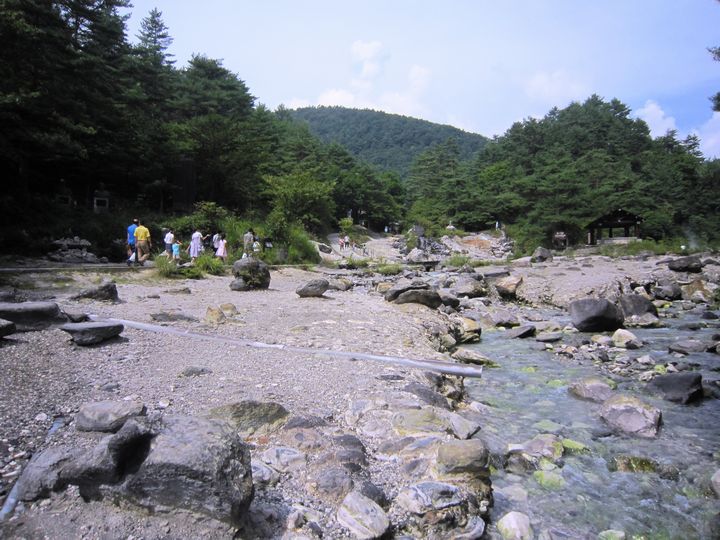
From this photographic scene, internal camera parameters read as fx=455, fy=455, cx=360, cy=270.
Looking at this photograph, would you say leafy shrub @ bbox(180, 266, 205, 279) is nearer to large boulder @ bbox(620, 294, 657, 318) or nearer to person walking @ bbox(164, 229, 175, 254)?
person walking @ bbox(164, 229, 175, 254)

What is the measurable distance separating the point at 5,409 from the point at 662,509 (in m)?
6.23

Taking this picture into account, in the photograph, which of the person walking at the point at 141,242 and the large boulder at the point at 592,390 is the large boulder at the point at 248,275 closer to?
the person walking at the point at 141,242

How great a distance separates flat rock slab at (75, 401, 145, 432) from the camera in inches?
155

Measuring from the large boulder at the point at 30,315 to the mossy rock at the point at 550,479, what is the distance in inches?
290

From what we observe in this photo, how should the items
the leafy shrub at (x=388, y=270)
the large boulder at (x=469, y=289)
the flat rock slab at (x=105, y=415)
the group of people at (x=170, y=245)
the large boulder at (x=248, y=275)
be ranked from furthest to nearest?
the leafy shrub at (x=388, y=270) < the large boulder at (x=469, y=289) < the group of people at (x=170, y=245) < the large boulder at (x=248, y=275) < the flat rock slab at (x=105, y=415)

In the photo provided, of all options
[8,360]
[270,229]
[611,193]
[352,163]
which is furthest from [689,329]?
[352,163]

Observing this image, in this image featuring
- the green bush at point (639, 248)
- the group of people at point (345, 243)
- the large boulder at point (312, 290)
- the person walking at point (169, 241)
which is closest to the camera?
the large boulder at point (312, 290)

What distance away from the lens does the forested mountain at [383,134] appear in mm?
138625

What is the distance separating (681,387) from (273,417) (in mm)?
6497

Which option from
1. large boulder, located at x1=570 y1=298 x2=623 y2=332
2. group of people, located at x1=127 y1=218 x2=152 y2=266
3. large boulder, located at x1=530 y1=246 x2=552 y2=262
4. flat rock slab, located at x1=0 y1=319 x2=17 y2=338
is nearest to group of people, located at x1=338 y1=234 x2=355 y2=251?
large boulder, located at x1=530 y1=246 x2=552 y2=262

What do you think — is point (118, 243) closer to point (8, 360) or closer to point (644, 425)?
point (8, 360)

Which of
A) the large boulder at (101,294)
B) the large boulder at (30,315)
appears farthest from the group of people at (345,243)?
the large boulder at (30,315)

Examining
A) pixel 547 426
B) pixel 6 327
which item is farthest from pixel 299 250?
pixel 547 426

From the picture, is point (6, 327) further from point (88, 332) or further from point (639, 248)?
point (639, 248)
